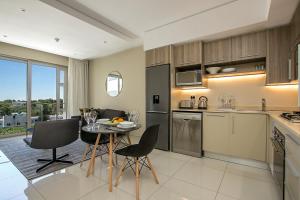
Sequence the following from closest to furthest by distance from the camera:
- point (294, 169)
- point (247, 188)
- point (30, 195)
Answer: point (294, 169), point (30, 195), point (247, 188)

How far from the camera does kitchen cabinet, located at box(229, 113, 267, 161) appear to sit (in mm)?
2482

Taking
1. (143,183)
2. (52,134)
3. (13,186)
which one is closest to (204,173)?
(143,183)

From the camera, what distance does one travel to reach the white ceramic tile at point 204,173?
2125 millimetres

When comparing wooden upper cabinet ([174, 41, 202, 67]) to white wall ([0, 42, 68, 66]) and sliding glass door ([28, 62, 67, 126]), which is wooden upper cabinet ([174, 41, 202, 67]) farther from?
sliding glass door ([28, 62, 67, 126])

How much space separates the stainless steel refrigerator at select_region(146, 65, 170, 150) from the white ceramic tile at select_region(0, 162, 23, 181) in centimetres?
257

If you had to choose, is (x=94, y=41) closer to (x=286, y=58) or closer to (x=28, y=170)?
(x=28, y=170)

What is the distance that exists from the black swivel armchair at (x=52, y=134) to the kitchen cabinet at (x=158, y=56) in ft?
7.12

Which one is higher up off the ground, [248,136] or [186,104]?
[186,104]

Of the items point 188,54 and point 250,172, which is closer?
point 250,172

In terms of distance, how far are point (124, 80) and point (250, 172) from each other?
13.3 ft

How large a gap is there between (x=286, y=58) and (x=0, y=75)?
22.8 feet

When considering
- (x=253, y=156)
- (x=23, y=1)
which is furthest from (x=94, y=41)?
(x=253, y=156)

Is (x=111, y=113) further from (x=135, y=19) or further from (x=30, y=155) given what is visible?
(x=135, y=19)

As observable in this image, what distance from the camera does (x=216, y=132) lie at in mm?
2893
